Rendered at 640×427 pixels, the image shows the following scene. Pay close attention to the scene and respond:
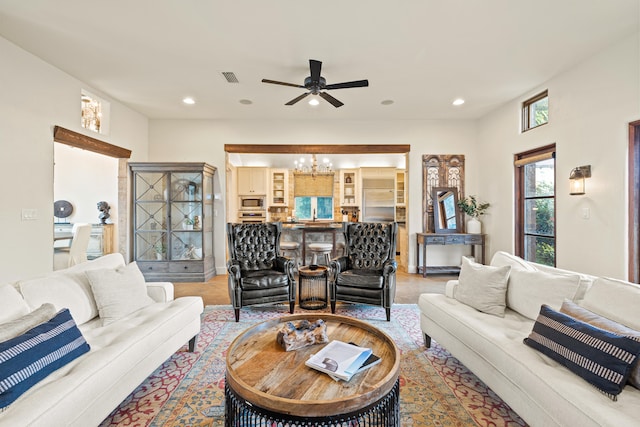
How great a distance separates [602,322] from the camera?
154cm

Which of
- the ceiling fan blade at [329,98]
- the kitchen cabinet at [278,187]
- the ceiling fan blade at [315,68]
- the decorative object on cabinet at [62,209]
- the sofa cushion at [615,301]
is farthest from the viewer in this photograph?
the kitchen cabinet at [278,187]

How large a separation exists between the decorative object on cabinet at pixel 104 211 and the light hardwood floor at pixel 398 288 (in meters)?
2.46

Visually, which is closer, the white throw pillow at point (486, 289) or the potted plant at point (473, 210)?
the white throw pillow at point (486, 289)

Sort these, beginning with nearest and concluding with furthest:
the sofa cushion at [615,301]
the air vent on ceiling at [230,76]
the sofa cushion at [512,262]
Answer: the sofa cushion at [615,301]
the sofa cushion at [512,262]
the air vent on ceiling at [230,76]

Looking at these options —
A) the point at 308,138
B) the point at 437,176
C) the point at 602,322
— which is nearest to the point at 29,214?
the point at 308,138

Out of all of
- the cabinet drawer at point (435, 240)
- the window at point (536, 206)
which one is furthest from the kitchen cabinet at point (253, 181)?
the window at point (536, 206)

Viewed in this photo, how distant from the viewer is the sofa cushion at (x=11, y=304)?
1600 millimetres

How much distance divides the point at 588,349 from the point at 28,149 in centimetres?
511

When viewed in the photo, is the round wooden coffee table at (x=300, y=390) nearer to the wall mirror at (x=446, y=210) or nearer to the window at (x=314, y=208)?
the wall mirror at (x=446, y=210)

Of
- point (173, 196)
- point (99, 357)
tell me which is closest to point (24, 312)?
point (99, 357)

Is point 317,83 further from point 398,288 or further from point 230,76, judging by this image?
point 398,288

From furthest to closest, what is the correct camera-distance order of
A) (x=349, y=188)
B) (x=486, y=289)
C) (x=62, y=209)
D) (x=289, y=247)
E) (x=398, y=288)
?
(x=349, y=188) → (x=62, y=209) → (x=289, y=247) → (x=398, y=288) → (x=486, y=289)

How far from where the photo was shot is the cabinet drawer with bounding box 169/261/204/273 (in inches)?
202

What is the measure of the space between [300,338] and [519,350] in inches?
49.0
